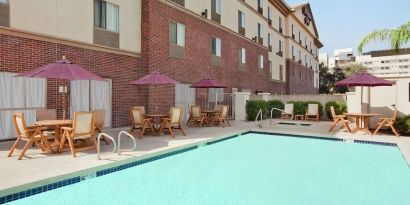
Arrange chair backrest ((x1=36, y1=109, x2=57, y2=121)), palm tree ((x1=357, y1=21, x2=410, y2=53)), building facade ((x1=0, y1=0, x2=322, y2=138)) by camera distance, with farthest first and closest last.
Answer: palm tree ((x1=357, y1=21, x2=410, y2=53)) → building facade ((x1=0, y1=0, x2=322, y2=138)) → chair backrest ((x1=36, y1=109, x2=57, y2=121))

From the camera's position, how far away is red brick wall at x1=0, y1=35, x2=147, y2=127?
30.4 ft

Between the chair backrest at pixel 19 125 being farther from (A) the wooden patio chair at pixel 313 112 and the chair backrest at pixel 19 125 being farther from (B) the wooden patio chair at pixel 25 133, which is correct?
(A) the wooden patio chair at pixel 313 112

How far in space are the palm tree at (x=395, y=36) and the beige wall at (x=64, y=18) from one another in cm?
1141

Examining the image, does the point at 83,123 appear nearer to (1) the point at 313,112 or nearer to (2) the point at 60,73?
(2) the point at 60,73

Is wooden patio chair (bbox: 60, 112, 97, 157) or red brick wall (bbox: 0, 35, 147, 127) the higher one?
red brick wall (bbox: 0, 35, 147, 127)

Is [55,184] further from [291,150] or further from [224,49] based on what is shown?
[224,49]

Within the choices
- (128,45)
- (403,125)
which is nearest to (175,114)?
(128,45)

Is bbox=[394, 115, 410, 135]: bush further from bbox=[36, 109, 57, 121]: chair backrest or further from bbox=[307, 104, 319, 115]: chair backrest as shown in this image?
bbox=[36, 109, 57, 121]: chair backrest

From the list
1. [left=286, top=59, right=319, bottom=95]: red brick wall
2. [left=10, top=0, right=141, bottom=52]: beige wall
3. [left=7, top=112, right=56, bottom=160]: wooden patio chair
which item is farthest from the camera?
[left=286, top=59, right=319, bottom=95]: red brick wall

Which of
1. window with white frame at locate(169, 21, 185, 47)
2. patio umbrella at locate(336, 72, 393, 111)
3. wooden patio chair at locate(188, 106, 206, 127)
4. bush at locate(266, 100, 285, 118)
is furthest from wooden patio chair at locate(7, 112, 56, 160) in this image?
bush at locate(266, 100, 285, 118)

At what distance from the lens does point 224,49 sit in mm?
21031

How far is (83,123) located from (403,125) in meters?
11.3

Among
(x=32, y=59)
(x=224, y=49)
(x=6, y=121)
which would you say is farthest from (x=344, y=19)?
(x=6, y=121)

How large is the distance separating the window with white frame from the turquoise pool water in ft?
30.0
